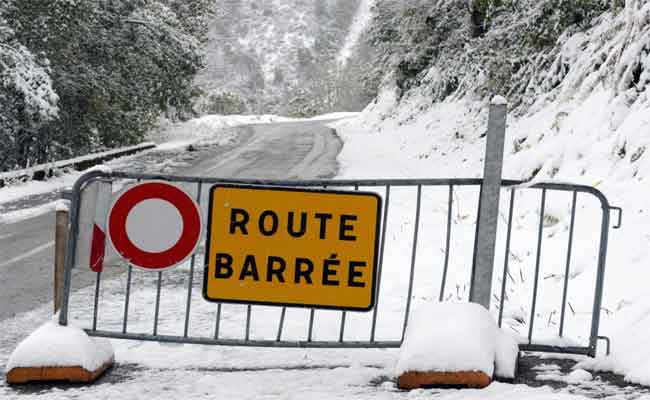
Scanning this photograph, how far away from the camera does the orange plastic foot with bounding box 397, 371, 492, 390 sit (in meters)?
4.56

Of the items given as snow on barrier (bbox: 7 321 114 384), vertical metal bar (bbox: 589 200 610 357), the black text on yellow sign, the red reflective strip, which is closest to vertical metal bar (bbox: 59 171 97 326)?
the red reflective strip

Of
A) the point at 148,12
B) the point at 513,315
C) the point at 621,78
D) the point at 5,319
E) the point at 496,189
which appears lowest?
the point at 5,319

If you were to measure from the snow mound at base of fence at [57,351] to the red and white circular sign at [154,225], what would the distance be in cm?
58

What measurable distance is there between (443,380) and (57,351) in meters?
2.26

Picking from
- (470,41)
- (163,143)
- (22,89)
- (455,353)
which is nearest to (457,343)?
(455,353)

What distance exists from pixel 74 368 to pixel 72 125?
71.3 ft

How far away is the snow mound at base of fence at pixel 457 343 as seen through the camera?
4.60 meters

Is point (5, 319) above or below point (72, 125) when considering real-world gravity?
below

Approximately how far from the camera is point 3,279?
8.56 metres

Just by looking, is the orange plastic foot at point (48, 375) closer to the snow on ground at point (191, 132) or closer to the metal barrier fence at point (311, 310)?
the metal barrier fence at point (311, 310)

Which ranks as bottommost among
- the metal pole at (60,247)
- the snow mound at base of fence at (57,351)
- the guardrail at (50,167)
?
the snow mound at base of fence at (57,351)

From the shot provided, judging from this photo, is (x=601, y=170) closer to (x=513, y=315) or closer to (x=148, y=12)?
(x=513, y=315)

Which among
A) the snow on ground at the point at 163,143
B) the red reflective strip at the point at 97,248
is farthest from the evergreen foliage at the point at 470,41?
the red reflective strip at the point at 97,248

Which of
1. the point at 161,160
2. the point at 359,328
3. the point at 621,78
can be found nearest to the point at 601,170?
the point at 621,78
